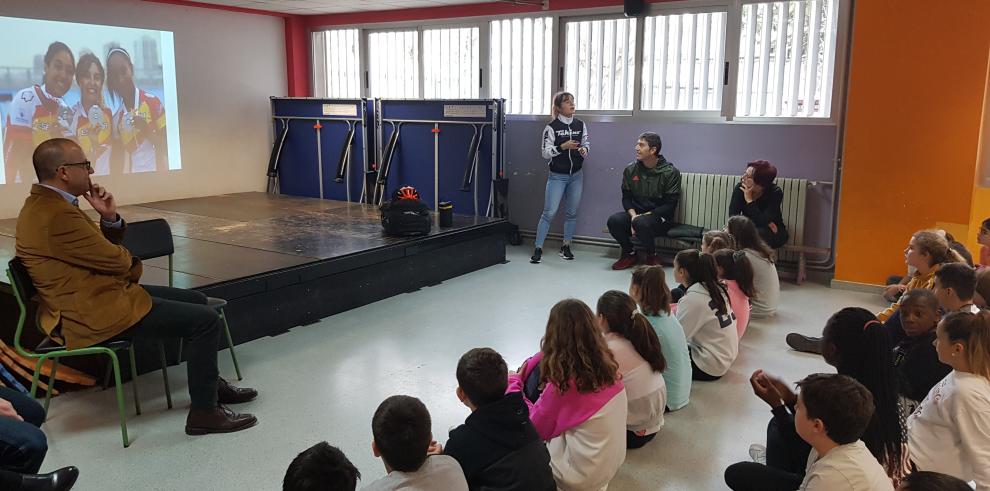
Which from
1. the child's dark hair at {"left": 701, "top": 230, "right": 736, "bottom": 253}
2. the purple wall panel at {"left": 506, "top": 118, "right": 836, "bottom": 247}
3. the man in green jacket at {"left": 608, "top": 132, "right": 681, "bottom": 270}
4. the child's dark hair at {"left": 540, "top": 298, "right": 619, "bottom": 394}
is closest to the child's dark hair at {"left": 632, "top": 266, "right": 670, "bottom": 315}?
the child's dark hair at {"left": 540, "top": 298, "right": 619, "bottom": 394}

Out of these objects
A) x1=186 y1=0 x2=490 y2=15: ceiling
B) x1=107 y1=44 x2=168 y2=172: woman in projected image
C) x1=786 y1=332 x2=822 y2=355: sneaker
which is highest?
x1=186 y1=0 x2=490 y2=15: ceiling

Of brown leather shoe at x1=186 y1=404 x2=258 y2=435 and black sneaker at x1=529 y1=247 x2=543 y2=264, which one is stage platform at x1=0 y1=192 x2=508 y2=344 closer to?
black sneaker at x1=529 y1=247 x2=543 y2=264

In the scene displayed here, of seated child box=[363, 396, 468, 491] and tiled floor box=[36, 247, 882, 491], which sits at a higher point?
seated child box=[363, 396, 468, 491]

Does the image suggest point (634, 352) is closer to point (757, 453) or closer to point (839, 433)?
point (757, 453)

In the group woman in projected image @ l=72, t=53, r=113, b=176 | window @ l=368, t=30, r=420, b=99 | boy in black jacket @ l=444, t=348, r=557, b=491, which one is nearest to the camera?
boy in black jacket @ l=444, t=348, r=557, b=491

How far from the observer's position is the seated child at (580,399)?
105 inches

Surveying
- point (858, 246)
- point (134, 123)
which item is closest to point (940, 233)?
point (858, 246)

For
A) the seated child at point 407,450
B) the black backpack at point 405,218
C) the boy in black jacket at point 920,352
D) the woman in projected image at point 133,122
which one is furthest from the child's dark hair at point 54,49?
the boy in black jacket at point 920,352

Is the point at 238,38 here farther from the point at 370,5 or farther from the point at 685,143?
the point at 685,143

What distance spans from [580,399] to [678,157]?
5138 millimetres

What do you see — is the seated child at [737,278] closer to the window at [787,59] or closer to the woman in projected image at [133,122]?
the window at [787,59]

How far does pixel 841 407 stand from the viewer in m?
2.08

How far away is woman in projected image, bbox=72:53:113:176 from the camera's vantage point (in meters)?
8.01

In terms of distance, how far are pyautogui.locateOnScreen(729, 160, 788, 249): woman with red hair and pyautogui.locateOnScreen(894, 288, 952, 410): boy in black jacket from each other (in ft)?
10.9
